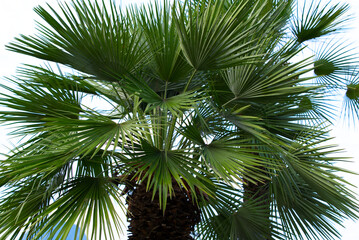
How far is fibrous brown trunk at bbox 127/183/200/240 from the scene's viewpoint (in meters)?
2.95

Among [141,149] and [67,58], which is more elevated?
[67,58]

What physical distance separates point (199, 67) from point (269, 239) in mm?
1614

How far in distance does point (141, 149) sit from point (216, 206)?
1028 millimetres

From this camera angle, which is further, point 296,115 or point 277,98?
point 296,115

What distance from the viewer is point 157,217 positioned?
2953mm

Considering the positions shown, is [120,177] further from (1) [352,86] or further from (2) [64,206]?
(1) [352,86]

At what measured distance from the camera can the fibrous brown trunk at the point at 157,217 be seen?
295 centimetres

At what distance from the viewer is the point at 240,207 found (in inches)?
134

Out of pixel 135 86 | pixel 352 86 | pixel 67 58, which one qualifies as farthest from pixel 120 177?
pixel 352 86

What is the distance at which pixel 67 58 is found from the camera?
2943 millimetres

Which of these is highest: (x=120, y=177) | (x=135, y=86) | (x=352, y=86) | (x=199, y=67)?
(x=352, y=86)

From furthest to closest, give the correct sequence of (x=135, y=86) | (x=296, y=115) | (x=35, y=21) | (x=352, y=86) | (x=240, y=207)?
1. (x=352, y=86)
2. (x=296, y=115)
3. (x=240, y=207)
4. (x=35, y=21)
5. (x=135, y=86)

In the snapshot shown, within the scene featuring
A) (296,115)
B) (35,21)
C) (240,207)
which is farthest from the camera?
(296,115)

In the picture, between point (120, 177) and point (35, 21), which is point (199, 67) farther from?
point (35, 21)
